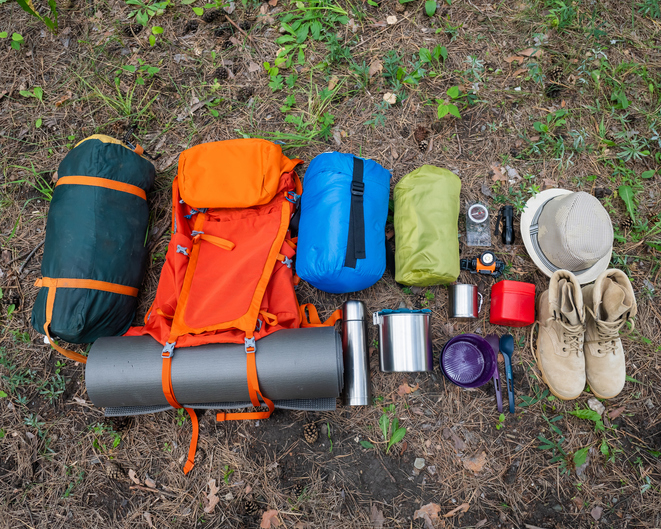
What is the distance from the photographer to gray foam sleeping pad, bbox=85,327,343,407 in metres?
2.62

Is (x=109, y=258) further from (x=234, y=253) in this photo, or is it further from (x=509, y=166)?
(x=509, y=166)

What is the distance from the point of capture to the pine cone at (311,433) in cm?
297

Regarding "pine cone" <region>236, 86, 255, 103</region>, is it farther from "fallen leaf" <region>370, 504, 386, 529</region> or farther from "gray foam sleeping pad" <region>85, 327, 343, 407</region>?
"fallen leaf" <region>370, 504, 386, 529</region>

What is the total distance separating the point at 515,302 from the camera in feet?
9.57

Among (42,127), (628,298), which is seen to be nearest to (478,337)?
(628,298)

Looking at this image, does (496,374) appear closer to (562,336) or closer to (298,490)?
(562,336)

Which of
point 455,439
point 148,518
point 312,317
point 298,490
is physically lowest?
point 148,518

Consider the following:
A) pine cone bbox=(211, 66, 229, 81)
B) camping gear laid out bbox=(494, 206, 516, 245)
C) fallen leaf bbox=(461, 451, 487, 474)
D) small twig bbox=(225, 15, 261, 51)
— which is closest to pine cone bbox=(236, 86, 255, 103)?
pine cone bbox=(211, 66, 229, 81)

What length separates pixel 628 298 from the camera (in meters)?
2.61

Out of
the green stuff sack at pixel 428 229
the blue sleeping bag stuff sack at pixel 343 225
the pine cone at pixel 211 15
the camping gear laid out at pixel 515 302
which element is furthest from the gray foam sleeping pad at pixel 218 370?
the pine cone at pixel 211 15

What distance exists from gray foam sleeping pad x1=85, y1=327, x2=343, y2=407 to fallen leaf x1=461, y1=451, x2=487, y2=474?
123cm

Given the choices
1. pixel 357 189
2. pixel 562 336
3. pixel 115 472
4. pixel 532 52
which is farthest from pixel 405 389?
pixel 532 52

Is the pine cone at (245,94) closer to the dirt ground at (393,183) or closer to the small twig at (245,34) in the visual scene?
the dirt ground at (393,183)

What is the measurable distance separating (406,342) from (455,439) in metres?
0.91
